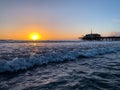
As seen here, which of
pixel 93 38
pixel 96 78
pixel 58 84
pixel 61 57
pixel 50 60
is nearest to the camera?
pixel 58 84

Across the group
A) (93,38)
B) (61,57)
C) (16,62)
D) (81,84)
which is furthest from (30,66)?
(93,38)

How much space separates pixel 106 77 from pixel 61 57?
5.97 metres

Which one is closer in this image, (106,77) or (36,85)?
(36,85)

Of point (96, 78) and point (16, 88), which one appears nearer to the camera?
point (16, 88)

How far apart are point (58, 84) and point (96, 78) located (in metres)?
1.78

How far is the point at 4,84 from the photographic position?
6090mm

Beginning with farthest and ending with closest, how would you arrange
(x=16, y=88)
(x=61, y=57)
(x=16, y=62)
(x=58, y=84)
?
(x=61, y=57), (x=16, y=62), (x=58, y=84), (x=16, y=88)

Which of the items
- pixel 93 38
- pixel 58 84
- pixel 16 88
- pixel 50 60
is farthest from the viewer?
pixel 93 38

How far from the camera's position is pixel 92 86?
589cm

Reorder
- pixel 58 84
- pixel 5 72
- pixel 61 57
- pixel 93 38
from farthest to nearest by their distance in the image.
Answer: pixel 93 38, pixel 61 57, pixel 5 72, pixel 58 84

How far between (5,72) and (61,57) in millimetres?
5343

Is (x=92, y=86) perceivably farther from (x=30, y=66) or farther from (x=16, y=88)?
(x=30, y=66)

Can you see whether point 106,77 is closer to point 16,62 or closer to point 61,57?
point 16,62

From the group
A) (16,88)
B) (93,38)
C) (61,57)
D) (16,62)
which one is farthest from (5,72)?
(93,38)
